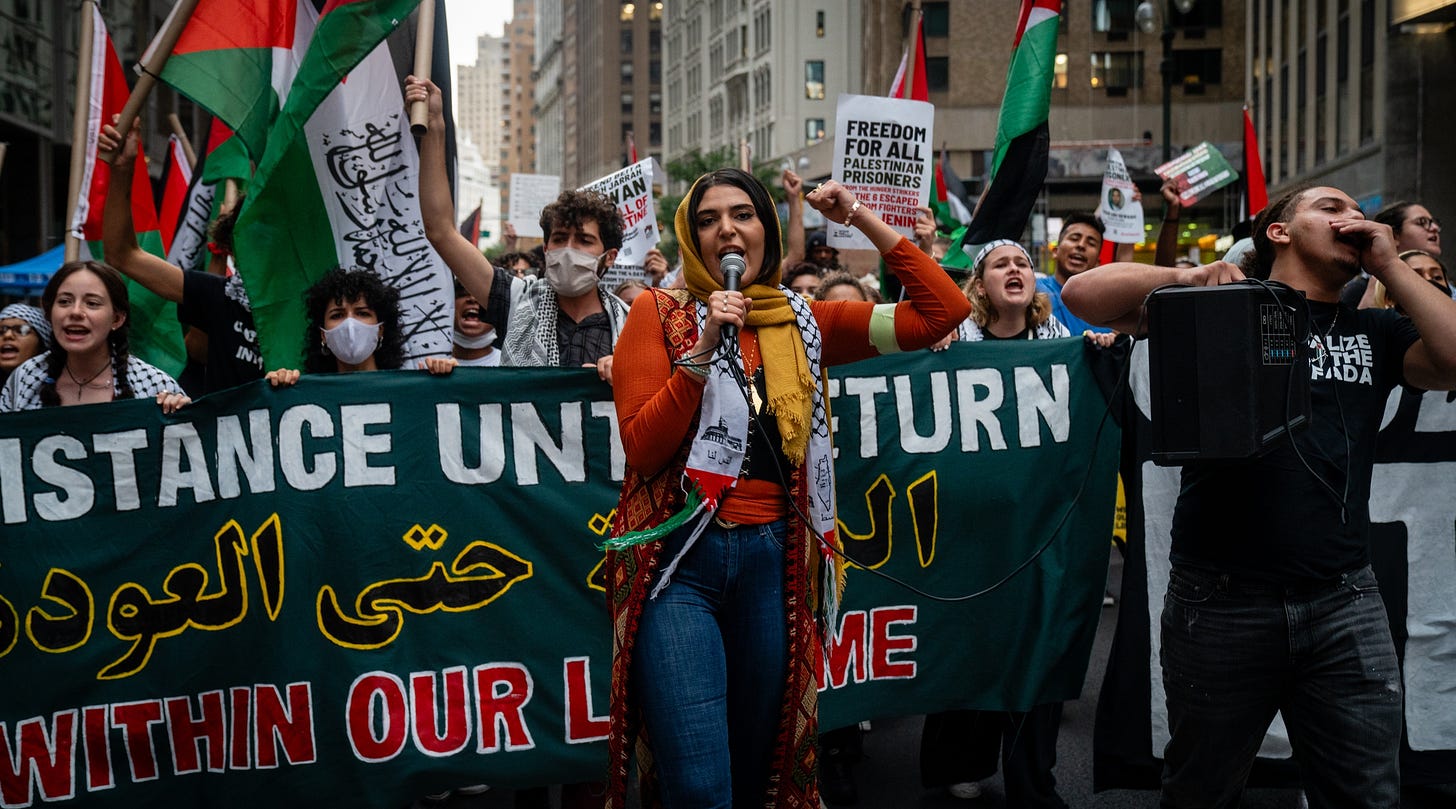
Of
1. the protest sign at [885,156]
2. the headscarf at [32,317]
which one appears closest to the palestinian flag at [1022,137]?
the protest sign at [885,156]

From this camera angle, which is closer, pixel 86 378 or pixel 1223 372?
pixel 1223 372

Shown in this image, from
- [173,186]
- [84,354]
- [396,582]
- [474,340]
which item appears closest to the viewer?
[396,582]

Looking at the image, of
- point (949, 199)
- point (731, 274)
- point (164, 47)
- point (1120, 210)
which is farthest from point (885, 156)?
point (949, 199)

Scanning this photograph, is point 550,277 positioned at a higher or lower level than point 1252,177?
lower

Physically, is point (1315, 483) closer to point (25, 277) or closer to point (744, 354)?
point (744, 354)

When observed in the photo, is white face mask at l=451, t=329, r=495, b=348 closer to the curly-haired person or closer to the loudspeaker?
the curly-haired person

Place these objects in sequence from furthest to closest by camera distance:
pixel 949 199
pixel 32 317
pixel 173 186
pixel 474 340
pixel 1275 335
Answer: pixel 949 199 → pixel 173 186 → pixel 32 317 → pixel 474 340 → pixel 1275 335

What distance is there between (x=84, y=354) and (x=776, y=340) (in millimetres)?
2831

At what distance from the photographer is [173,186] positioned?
8.44 meters

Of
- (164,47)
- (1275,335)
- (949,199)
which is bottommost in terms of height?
(1275,335)

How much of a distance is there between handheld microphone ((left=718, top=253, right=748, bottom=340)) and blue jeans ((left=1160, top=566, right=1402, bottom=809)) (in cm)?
144

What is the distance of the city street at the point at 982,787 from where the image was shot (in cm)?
485

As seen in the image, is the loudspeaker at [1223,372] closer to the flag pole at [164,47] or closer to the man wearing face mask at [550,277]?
the man wearing face mask at [550,277]

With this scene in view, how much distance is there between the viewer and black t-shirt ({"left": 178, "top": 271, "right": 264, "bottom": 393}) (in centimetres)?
536
